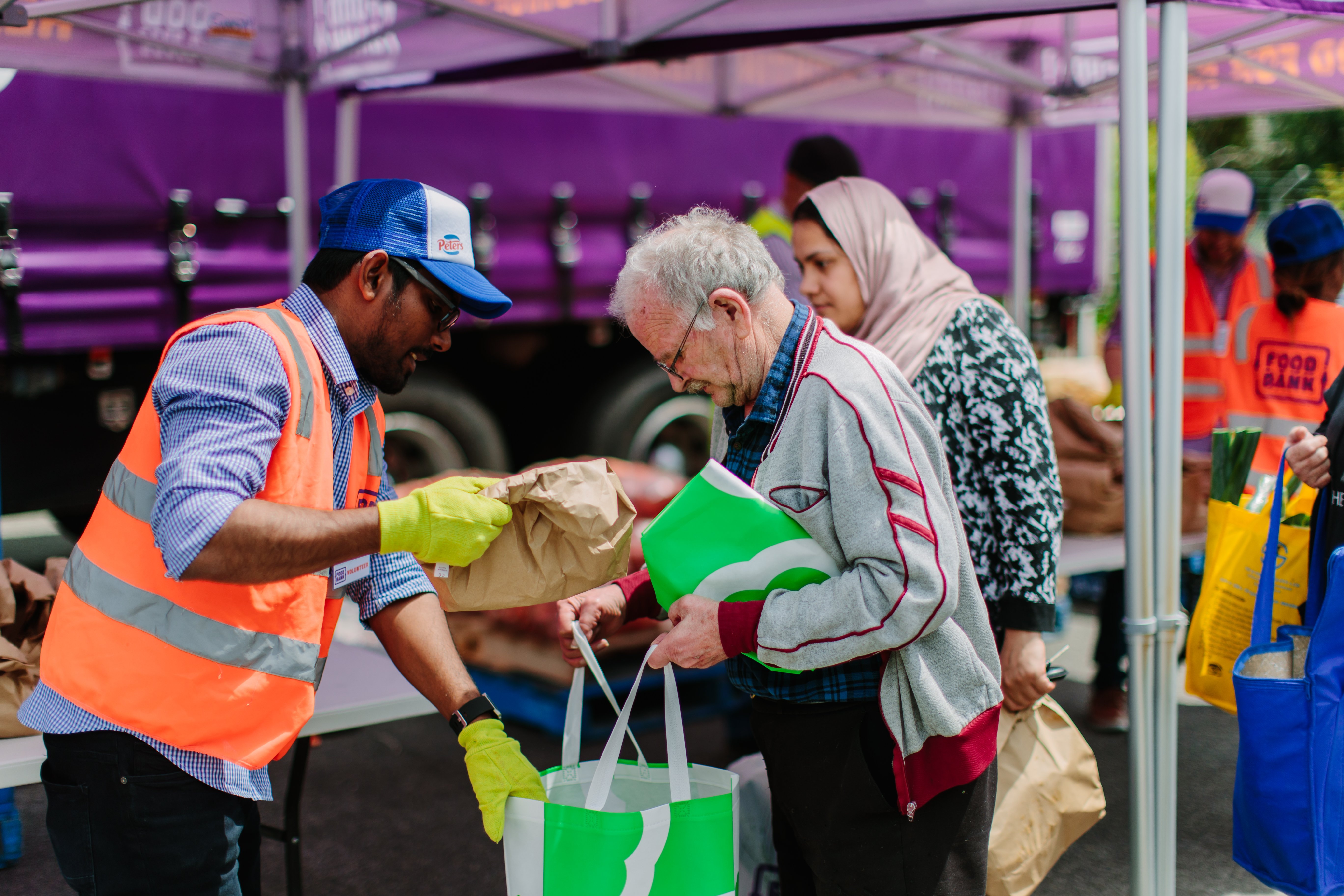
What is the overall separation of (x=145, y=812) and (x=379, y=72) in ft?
11.3

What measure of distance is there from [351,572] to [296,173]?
305 cm

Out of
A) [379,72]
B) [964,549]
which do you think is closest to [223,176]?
[379,72]

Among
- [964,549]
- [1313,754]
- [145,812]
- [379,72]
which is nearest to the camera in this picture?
[145,812]

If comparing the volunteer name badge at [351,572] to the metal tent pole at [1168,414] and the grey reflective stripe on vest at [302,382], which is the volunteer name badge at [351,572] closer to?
the grey reflective stripe on vest at [302,382]

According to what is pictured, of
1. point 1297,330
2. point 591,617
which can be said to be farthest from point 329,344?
point 1297,330

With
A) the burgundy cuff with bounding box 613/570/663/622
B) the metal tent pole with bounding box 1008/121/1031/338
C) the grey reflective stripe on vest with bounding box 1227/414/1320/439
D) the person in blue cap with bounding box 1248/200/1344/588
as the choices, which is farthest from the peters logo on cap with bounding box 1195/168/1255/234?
the burgundy cuff with bounding box 613/570/663/622

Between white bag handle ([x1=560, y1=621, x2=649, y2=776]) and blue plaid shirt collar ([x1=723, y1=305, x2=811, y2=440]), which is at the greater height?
blue plaid shirt collar ([x1=723, y1=305, x2=811, y2=440])

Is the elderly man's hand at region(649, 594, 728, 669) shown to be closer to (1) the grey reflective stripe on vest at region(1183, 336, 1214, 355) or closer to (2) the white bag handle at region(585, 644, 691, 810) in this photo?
→ (2) the white bag handle at region(585, 644, 691, 810)

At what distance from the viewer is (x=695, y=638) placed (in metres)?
1.53

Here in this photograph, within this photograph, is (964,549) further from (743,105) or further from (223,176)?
(743,105)

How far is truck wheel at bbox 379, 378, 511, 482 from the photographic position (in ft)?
17.1

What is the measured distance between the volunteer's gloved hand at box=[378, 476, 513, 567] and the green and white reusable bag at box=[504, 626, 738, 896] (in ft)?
0.96

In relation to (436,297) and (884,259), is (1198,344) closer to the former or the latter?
(884,259)

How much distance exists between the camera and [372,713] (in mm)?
2240
